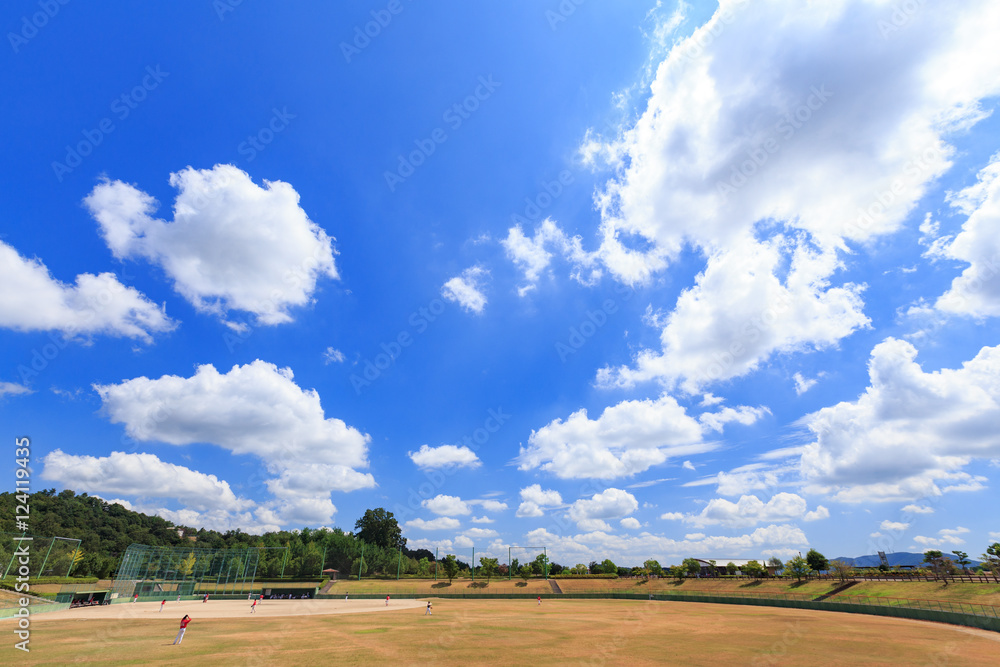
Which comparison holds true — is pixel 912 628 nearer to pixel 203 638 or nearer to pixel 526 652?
pixel 526 652

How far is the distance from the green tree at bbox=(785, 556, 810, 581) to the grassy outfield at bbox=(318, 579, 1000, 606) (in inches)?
72.3

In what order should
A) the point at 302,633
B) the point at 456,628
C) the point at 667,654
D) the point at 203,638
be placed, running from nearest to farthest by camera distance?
the point at 667,654 → the point at 203,638 → the point at 302,633 → the point at 456,628

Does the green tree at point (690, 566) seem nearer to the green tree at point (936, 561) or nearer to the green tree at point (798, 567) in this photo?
the green tree at point (798, 567)

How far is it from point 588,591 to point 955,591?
51.7 metres

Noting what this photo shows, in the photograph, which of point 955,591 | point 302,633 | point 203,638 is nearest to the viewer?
point 203,638

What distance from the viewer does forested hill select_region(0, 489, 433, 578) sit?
323ft

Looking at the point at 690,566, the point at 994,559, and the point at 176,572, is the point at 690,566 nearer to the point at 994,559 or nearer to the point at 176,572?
→ the point at 994,559

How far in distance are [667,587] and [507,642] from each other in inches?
2638

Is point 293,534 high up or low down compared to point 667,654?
up

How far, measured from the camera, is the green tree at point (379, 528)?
12825 centimetres

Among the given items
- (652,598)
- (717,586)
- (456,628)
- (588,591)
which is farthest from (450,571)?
(456,628)

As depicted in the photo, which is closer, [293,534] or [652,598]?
[652,598]

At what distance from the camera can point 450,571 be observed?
92.2m

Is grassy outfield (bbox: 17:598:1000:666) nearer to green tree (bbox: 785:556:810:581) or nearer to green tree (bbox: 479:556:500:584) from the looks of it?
green tree (bbox: 785:556:810:581)
